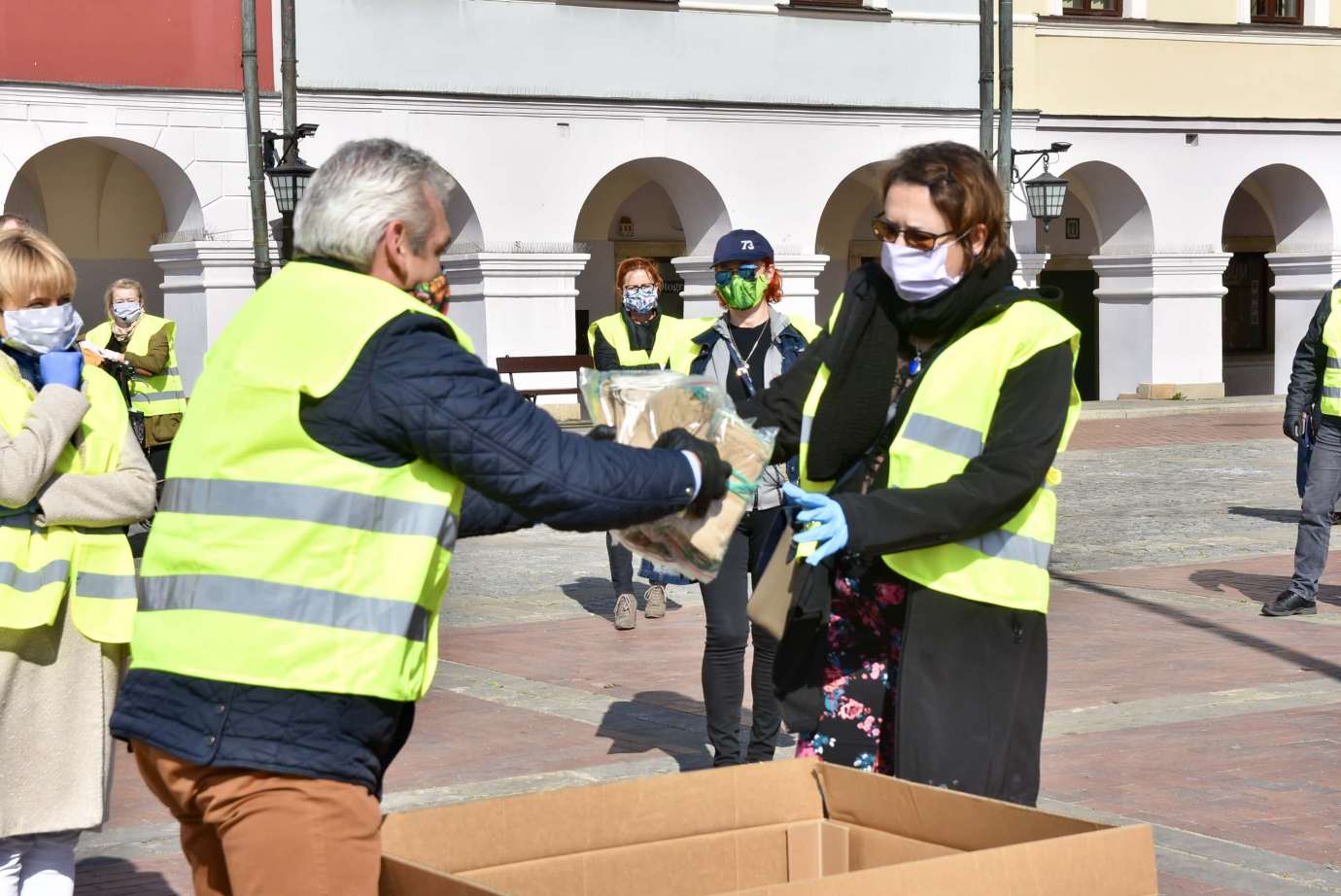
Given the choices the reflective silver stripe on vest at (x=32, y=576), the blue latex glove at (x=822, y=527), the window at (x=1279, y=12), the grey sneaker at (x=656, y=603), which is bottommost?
the grey sneaker at (x=656, y=603)

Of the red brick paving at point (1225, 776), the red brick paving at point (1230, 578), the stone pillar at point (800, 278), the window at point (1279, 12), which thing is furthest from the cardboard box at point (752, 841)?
the window at point (1279, 12)

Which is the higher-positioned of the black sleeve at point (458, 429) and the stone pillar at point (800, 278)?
the black sleeve at point (458, 429)

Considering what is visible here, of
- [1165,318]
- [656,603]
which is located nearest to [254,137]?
[656,603]

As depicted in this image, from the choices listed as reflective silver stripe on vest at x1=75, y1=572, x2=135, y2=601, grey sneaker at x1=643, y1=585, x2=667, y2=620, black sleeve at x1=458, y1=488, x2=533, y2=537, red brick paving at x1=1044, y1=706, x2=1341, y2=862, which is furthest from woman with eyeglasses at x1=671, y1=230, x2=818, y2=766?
grey sneaker at x1=643, y1=585, x2=667, y2=620

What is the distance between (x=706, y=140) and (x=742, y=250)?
1929cm

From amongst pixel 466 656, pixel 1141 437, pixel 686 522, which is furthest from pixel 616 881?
pixel 1141 437

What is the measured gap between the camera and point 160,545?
291 cm

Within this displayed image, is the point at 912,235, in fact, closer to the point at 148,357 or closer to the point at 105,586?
the point at 105,586

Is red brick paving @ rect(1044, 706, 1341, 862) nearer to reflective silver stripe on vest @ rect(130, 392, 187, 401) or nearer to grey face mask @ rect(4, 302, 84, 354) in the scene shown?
grey face mask @ rect(4, 302, 84, 354)

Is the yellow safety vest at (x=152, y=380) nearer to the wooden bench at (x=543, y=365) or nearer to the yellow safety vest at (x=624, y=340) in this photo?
the yellow safety vest at (x=624, y=340)

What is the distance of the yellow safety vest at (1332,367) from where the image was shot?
10195mm

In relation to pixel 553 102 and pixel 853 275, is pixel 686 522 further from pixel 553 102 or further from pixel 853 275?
A: pixel 553 102

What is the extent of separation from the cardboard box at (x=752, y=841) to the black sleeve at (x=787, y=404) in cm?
71

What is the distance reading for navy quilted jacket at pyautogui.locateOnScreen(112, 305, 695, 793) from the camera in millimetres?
2775
